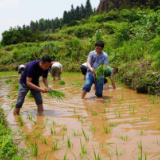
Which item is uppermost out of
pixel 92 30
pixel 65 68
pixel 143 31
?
pixel 92 30

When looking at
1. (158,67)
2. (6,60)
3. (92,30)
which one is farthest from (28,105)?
(92,30)

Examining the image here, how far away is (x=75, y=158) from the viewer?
1974 millimetres

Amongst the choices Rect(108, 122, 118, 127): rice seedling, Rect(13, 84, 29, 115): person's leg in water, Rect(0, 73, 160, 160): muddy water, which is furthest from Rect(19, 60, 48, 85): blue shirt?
Rect(108, 122, 118, 127): rice seedling

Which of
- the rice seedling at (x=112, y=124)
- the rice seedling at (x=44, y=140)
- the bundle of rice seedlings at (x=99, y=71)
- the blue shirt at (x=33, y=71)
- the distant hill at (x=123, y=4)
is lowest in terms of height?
the rice seedling at (x=112, y=124)

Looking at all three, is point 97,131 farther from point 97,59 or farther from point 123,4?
point 123,4

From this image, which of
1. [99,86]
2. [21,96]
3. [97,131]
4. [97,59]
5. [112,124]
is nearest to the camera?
[97,131]

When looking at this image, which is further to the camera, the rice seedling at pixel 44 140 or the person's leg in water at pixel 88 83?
the person's leg in water at pixel 88 83

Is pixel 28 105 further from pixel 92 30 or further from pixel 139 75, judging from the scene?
pixel 92 30

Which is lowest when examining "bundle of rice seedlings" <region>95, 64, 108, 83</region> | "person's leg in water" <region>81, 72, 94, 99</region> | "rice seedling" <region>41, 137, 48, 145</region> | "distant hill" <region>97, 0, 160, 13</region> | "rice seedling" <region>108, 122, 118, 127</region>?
"rice seedling" <region>108, 122, 118, 127</region>

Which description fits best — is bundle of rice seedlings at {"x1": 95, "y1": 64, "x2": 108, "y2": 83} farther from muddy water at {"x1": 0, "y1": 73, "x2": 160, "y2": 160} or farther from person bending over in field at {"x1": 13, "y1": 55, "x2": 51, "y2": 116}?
person bending over in field at {"x1": 13, "y1": 55, "x2": 51, "y2": 116}

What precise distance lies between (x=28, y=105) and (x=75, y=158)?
306cm

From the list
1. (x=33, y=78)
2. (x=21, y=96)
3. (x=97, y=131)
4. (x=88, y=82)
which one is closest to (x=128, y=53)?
(x=88, y=82)

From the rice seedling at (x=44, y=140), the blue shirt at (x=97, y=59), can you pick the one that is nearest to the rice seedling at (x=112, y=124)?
the rice seedling at (x=44, y=140)

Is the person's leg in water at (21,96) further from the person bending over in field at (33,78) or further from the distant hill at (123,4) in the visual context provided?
the distant hill at (123,4)
